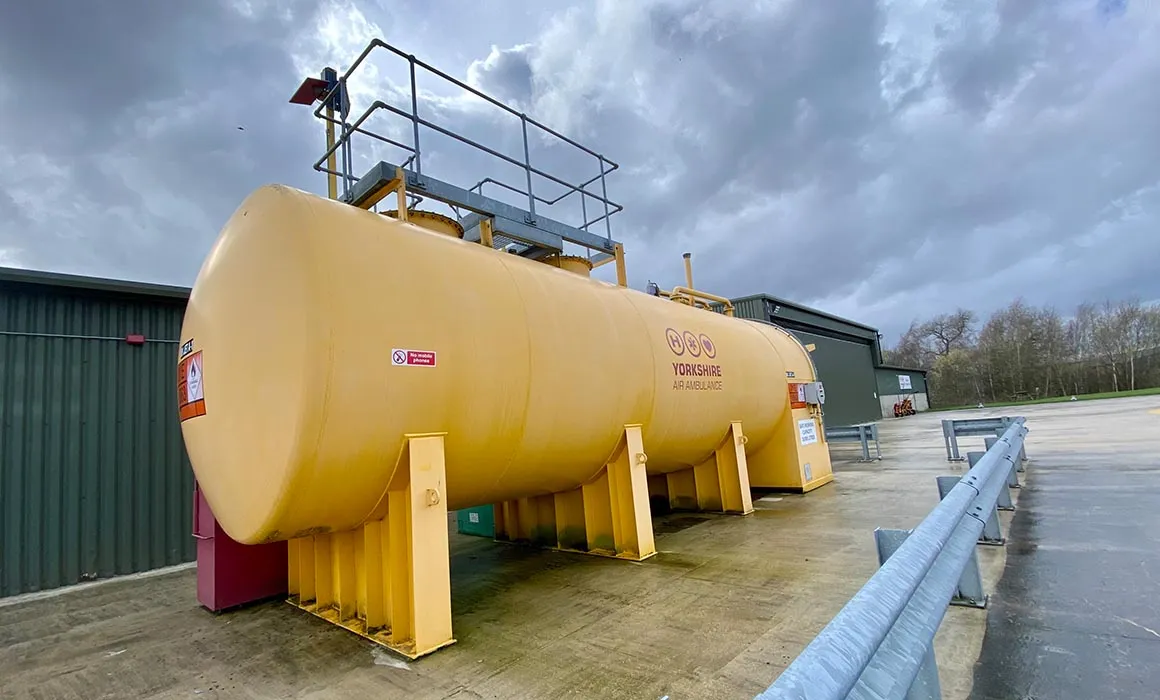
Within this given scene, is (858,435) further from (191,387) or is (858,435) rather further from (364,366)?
(191,387)

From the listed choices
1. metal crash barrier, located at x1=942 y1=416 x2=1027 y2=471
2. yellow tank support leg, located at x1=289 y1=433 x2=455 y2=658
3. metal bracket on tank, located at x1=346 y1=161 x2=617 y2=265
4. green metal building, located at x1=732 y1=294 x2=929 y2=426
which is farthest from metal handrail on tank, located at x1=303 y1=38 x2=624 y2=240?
green metal building, located at x1=732 y1=294 x2=929 y2=426

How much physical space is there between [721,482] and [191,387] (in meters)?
6.20

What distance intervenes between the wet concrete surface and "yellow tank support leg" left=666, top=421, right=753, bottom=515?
9.52 ft

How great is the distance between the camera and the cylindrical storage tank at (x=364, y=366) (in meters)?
3.15

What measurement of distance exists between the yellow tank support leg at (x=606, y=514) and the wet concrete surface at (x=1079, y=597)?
113 inches

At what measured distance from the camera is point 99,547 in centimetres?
613

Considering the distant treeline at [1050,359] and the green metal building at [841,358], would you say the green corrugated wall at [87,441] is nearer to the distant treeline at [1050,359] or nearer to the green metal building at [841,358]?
the green metal building at [841,358]

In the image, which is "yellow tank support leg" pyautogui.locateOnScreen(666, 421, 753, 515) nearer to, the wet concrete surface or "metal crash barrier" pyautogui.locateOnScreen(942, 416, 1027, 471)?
the wet concrete surface

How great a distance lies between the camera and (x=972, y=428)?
378 inches

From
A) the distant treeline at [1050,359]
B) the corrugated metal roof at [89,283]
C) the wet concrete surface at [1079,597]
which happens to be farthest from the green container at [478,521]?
the distant treeline at [1050,359]

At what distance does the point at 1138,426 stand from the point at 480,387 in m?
18.5

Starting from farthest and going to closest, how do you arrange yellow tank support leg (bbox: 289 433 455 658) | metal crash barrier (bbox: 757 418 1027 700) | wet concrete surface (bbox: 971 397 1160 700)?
1. yellow tank support leg (bbox: 289 433 455 658)
2. wet concrete surface (bbox: 971 397 1160 700)
3. metal crash barrier (bbox: 757 418 1027 700)

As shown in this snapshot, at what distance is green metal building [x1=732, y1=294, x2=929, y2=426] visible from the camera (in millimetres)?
21359

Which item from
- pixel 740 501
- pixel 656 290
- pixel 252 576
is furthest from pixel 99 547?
pixel 740 501
